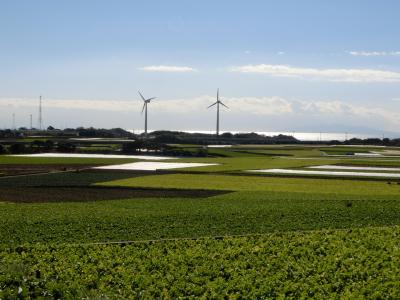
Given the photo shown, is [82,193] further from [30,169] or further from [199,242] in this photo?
[30,169]

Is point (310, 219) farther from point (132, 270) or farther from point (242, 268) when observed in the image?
point (132, 270)

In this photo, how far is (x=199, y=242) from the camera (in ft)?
72.7

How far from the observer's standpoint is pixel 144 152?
100062 millimetres

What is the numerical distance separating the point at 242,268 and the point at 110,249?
5.10 metres

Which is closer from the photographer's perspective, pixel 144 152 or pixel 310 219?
pixel 310 219

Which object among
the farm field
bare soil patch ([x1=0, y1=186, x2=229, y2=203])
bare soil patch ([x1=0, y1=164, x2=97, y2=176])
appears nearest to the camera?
the farm field

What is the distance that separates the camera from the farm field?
1581 centimetres

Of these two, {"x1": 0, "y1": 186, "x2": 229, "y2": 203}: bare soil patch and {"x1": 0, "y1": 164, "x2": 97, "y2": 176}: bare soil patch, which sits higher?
{"x1": 0, "y1": 164, "x2": 97, "y2": 176}: bare soil patch

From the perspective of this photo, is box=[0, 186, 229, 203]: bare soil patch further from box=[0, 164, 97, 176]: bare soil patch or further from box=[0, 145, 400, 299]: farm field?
box=[0, 164, 97, 176]: bare soil patch

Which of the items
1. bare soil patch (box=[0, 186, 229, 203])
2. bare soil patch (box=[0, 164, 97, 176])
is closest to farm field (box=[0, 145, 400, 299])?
bare soil patch (box=[0, 186, 229, 203])

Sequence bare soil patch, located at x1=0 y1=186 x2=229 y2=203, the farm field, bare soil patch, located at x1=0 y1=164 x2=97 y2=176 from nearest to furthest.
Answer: the farm field
bare soil patch, located at x1=0 y1=186 x2=229 y2=203
bare soil patch, located at x1=0 y1=164 x2=97 y2=176

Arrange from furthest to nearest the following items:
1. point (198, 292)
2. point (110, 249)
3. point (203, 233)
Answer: point (203, 233) → point (110, 249) → point (198, 292)

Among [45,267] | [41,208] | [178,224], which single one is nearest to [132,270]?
[45,267]

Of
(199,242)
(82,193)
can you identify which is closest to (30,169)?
(82,193)
